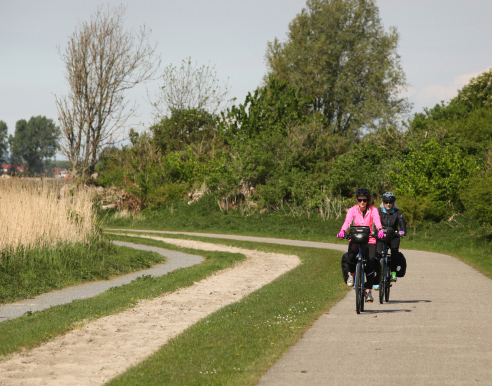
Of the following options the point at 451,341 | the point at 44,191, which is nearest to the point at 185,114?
the point at 44,191

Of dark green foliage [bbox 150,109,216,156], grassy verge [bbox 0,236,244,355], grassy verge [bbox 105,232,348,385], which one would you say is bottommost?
grassy verge [bbox 0,236,244,355]

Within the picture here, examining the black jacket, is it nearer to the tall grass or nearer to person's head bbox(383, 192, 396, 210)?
person's head bbox(383, 192, 396, 210)

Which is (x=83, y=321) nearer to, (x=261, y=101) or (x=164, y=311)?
(x=164, y=311)

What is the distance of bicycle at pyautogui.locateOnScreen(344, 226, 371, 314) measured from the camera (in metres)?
9.95

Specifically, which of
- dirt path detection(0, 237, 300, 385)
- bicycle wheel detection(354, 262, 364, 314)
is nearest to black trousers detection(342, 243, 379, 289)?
bicycle wheel detection(354, 262, 364, 314)

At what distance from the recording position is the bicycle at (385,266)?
10867 millimetres

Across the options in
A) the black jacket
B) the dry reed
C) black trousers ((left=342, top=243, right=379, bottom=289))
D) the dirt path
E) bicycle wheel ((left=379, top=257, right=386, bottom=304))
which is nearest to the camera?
the dirt path

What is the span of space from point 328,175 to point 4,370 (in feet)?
102

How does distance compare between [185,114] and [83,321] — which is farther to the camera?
[185,114]

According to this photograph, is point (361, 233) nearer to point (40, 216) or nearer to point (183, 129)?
point (40, 216)

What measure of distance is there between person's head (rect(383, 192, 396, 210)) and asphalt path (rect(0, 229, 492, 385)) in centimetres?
176

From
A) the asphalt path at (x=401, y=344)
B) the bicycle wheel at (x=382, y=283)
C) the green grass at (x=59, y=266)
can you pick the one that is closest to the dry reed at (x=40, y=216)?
the green grass at (x=59, y=266)

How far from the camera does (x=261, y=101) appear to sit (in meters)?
45.9

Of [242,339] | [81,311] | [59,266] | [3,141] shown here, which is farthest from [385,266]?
[3,141]
